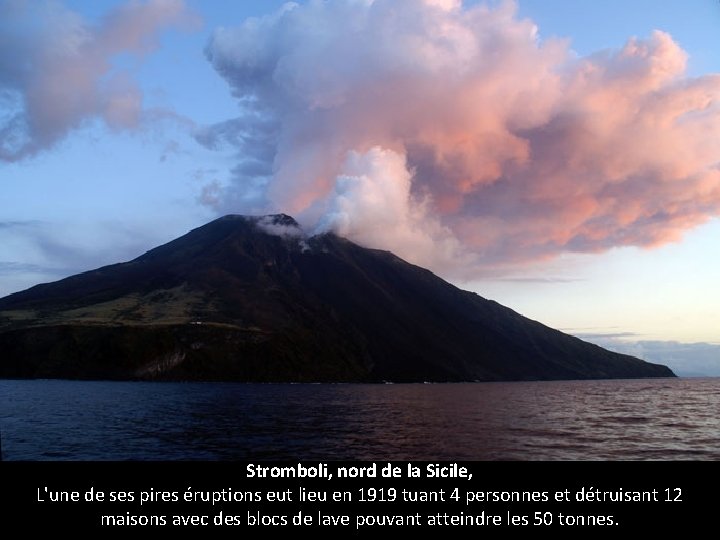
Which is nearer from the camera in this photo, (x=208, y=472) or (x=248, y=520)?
(x=248, y=520)

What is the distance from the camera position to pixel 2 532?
25500 mm

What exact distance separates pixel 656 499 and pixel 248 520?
76.1 ft

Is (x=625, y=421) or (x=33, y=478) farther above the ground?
(x=33, y=478)

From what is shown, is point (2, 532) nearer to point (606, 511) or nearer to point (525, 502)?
point (525, 502)

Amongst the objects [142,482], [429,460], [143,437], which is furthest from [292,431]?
[142,482]
